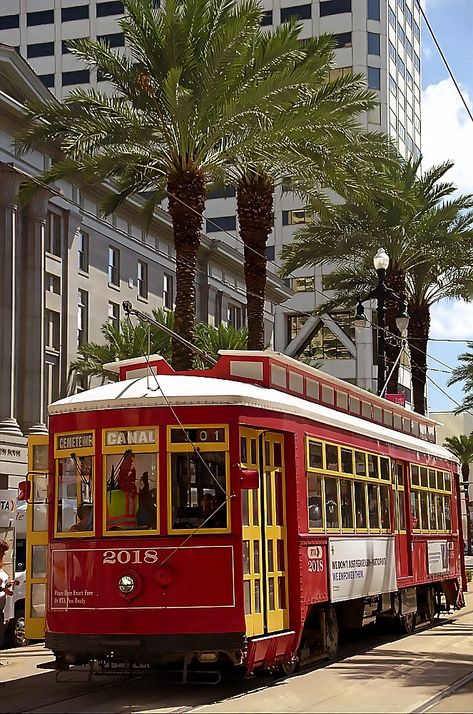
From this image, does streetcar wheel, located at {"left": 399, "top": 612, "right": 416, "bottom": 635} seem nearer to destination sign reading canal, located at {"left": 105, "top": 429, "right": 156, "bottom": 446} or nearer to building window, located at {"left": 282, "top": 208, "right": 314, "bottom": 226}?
destination sign reading canal, located at {"left": 105, "top": 429, "right": 156, "bottom": 446}

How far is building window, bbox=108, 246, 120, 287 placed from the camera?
47.9 meters

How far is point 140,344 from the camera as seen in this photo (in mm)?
39000

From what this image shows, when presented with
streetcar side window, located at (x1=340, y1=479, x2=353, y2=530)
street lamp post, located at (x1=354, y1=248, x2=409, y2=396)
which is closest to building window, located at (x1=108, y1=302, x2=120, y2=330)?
street lamp post, located at (x1=354, y1=248, x2=409, y2=396)

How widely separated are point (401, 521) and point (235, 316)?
42366mm

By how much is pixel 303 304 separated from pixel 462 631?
189 ft

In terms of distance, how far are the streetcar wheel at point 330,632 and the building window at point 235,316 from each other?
145ft

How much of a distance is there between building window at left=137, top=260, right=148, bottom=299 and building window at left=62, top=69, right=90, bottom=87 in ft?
102

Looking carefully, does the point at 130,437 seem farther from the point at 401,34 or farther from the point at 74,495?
the point at 401,34

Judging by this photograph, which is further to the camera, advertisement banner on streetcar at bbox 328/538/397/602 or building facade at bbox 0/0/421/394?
building facade at bbox 0/0/421/394

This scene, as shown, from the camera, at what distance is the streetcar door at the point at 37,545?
13227mm

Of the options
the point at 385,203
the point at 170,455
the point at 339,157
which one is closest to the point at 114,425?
the point at 170,455

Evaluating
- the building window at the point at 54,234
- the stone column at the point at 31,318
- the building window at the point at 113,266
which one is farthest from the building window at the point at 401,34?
the stone column at the point at 31,318

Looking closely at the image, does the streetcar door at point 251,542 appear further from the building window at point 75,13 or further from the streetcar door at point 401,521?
the building window at point 75,13

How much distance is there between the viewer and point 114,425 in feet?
40.5
